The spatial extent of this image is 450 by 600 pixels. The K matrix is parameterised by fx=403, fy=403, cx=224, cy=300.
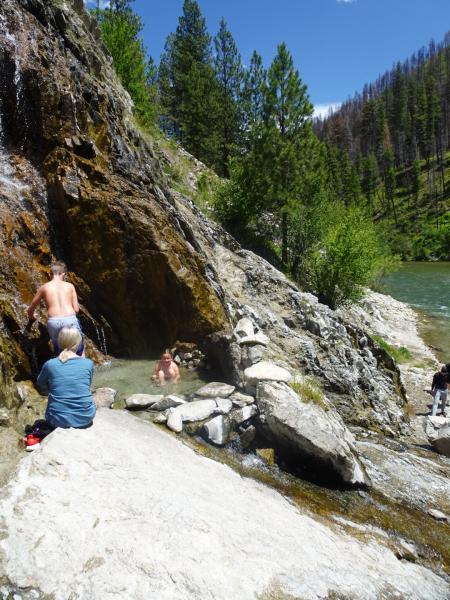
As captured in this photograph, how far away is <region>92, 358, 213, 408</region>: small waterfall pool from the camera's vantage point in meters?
8.59

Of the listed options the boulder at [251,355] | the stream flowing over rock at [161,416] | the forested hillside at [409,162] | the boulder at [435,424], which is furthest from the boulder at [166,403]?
the forested hillside at [409,162]

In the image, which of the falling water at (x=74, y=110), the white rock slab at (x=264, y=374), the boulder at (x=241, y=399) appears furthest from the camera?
the falling water at (x=74, y=110)

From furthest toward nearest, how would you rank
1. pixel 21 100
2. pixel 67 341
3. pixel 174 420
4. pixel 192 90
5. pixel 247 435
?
pixel 192 90, pixel 21 100, pixel 247 435, pixel 174 420, pixel 67 341

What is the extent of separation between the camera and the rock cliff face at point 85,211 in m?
9.46

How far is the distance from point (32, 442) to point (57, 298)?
110 inches

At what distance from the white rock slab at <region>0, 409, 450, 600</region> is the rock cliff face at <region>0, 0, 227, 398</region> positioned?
16.3 feet

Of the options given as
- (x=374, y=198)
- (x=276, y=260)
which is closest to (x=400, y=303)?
(x=276, y=260)

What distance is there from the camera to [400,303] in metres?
35.0

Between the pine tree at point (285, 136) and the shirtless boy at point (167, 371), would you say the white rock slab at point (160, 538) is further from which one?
the pine tree at point (285, 136)

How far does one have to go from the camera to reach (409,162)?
104 m

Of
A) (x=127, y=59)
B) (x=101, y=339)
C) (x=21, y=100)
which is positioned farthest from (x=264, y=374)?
(x=127, y=59)

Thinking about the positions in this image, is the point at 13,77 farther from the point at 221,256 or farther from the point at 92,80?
the point at 221,256

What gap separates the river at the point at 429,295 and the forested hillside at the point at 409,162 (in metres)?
14.7

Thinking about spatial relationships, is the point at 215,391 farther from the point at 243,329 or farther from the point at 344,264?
the point at 344,264
